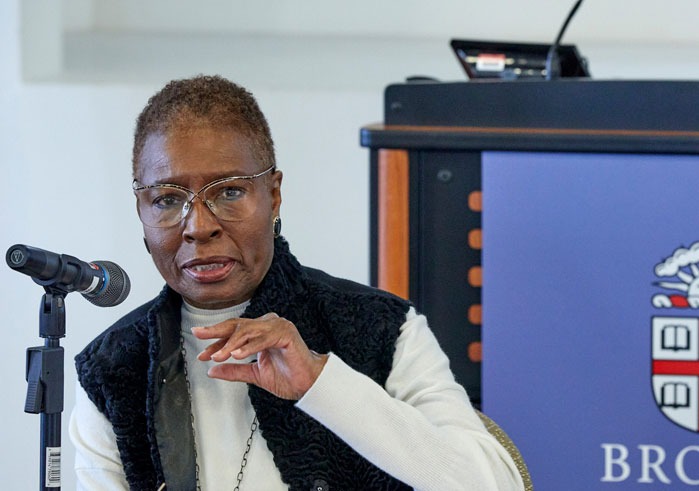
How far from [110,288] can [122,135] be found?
175cm

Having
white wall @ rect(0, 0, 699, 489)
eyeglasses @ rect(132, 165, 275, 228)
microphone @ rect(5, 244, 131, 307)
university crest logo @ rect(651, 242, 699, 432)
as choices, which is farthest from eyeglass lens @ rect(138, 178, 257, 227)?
white wall @ rect(0, 0, 699, 489)

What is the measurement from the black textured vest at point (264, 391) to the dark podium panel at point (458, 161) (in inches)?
17.1

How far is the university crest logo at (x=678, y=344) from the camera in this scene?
2.04m

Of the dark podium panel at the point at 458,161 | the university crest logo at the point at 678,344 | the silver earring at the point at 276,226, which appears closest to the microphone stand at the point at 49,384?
the silver earring at the point at 276,226

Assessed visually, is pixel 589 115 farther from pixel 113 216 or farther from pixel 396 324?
pixel 113 216

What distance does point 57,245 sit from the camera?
10.5 ft

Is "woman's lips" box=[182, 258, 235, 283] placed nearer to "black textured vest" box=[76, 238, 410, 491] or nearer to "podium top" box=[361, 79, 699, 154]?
"black textured vest" box=[76, 238, 410, 491]

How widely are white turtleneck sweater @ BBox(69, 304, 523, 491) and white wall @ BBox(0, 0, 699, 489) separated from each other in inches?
58.3

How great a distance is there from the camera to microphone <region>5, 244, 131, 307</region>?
1.31m

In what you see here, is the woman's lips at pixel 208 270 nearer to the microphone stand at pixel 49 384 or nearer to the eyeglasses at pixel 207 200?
the eyeglasses at pixel 207 200

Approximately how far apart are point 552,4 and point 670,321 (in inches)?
59.2

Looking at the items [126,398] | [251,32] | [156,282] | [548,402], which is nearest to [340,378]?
[126,398]

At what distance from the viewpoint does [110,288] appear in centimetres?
147

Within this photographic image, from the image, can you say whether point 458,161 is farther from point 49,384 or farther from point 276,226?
point 49,384
